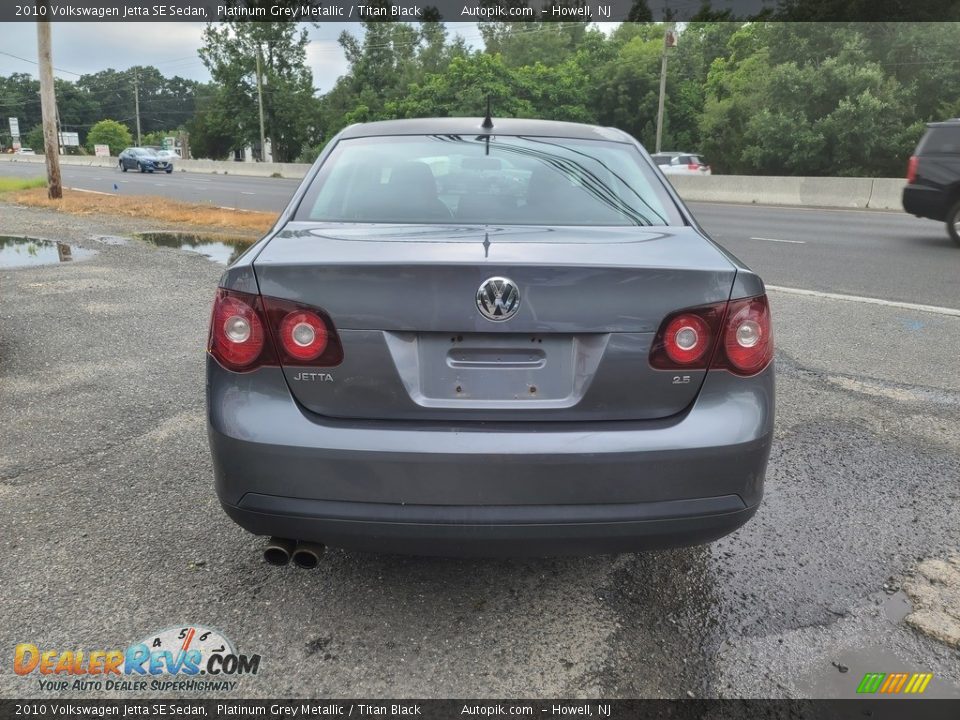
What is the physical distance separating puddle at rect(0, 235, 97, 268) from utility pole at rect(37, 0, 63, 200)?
7.60 m

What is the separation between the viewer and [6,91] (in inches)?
4432

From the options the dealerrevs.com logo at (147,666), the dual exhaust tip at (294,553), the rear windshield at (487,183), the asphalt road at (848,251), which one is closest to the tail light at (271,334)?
the dual exhaust tip at (294,553)

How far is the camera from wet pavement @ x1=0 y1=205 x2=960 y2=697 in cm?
230

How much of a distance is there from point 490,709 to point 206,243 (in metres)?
11.0

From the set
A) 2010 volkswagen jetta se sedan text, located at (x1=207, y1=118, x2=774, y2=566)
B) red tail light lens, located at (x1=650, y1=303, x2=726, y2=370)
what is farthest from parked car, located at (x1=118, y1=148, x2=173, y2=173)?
red tail light lens, located at (x1=650, y1=303, x2=726, y2=370)

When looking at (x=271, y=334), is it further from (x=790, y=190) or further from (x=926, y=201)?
(x=790, y=190)

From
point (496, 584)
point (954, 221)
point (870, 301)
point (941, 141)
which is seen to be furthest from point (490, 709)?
point (941, 141)

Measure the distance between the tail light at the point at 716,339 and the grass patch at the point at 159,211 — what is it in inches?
468

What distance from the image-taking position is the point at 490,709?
215cm

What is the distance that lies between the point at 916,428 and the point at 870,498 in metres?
1.09

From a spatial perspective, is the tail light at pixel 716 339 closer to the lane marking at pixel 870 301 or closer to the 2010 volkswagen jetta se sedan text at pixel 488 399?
the 2010 volkswagen jetta se sedan text at pixel 488 399

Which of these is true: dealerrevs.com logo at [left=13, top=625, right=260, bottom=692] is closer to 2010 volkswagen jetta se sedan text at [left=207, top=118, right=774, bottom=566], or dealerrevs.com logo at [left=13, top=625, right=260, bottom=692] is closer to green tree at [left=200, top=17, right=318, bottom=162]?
2010 volkswagen jetta se sedan text at [left=207, top=118, right=774, bottom=566]

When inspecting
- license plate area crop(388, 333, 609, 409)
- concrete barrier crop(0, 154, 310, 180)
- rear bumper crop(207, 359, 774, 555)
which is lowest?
rear bumper crop(207, 359, 774, 555)

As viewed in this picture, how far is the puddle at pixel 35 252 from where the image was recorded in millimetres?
9789
